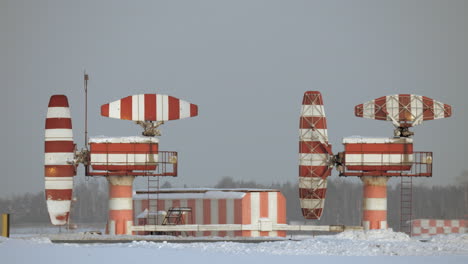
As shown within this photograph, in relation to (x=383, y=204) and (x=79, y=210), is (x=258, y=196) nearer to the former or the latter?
(x=383, y=204)

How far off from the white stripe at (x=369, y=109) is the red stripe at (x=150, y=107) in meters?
13.0

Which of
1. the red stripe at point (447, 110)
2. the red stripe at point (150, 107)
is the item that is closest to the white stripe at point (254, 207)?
the red stripe at point (150, 107)

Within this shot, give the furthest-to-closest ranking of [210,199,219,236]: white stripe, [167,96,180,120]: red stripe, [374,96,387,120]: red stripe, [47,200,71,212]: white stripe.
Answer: [210,199,219,236]: white stripe, [374,96,387,120]: red stripe, [167,96,180,120]: red stripe, [47,200,71,212]: white stripe

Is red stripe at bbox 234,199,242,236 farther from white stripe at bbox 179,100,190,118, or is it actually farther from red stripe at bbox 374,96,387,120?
red stripe at bbox 374,96,387,120

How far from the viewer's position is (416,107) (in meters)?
64.4

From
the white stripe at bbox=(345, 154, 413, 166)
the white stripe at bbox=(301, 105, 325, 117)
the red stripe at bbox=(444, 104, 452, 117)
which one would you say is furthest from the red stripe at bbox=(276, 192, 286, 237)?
the red stripe at bbox=(444, 104, 452, 117)

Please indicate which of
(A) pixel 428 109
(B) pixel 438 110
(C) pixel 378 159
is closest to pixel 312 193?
(C) pixel 378 159

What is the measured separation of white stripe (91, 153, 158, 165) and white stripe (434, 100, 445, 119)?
57.3 feet

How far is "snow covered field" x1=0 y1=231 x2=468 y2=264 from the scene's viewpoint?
141ft

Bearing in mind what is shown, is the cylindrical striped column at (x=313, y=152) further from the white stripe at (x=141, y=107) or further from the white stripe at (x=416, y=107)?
the white stripe at (x=141, y=107)

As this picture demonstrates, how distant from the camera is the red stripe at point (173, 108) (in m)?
63.8

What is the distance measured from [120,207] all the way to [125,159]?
2952 mm

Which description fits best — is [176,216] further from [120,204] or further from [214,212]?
[120,204]

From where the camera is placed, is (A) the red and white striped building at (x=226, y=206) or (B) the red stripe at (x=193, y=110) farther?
(A) the red and white striped building at (x=226, y=206)
